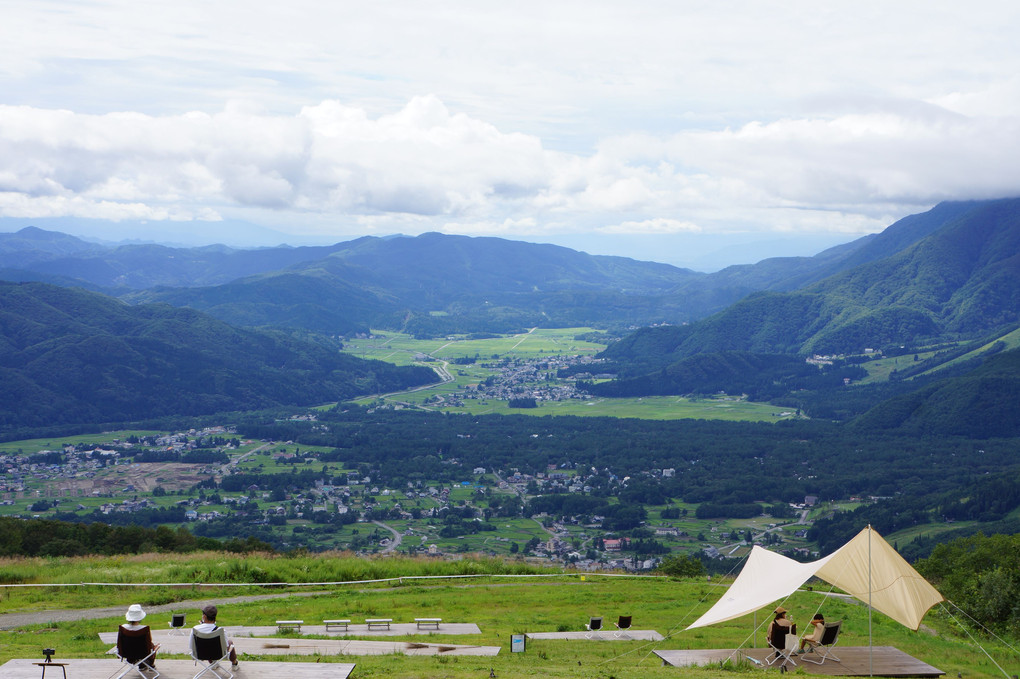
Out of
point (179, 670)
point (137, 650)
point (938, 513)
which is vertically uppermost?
point (137, 650)

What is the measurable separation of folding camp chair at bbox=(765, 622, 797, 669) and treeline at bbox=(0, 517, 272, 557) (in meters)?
25.4

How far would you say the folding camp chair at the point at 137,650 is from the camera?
46.1 ft

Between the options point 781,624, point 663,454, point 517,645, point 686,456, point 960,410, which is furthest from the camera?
point 960,410

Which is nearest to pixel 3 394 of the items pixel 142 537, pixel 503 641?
pixel 142 537

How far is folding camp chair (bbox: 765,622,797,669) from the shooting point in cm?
1744

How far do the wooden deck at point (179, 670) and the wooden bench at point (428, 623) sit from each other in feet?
17.9

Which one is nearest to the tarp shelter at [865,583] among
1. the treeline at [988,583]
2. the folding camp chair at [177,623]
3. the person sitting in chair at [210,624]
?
the treeline at [988,583]

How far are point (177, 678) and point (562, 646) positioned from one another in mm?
9067

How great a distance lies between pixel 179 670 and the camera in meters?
14.9

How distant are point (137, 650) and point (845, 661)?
14920mm

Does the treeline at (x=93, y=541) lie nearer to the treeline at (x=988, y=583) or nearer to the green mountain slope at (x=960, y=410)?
the treeline at (x=988, y=583)

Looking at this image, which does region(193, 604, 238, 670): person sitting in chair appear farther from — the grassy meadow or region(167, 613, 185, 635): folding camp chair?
region(167, 613, 185, 635): folding camp chair

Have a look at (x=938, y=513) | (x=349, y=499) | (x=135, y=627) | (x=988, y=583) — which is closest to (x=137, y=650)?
Answer: (x=135, y=627)

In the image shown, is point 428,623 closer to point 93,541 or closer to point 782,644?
point 782,644
